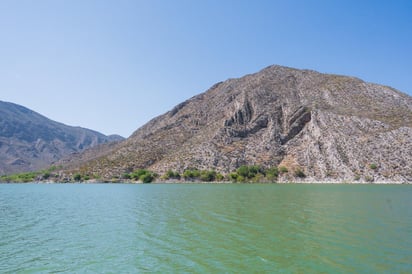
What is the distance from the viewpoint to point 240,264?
62.2 feet

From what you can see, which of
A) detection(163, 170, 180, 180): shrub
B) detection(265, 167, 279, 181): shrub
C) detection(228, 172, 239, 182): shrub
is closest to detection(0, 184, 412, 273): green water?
detection(265, 167, 279, 181): shrub

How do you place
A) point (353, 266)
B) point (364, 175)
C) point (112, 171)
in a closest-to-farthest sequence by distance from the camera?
point (353, 266)
point (364, 175)
point (112, 171)

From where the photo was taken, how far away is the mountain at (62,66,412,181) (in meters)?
125

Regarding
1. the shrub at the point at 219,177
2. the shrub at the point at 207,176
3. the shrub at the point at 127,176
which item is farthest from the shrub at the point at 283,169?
the shrub at the point at 127,176

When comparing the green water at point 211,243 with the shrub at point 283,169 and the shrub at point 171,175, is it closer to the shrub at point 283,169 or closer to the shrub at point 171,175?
the shrub at point 283,169

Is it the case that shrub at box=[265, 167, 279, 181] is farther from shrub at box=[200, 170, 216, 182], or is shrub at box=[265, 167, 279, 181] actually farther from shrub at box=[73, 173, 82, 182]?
shrub at box=[73, 173, 82, 182]

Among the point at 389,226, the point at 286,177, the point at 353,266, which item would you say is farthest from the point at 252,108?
the point at 353,266

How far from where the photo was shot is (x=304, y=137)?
160500 mm

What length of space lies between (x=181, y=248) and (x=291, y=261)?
7860 mm

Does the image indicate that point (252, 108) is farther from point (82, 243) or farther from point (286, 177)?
point (82, 243)

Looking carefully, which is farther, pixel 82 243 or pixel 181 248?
pixel 82 243

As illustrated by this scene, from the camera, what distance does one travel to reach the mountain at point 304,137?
12519cm

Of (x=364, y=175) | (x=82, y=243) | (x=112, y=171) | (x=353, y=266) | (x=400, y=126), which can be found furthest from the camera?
(x=112, y=171)

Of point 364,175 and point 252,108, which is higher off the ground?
point 252,108
